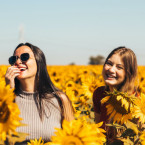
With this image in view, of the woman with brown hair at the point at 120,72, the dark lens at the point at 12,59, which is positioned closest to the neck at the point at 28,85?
the dark lens at the point at 12,59

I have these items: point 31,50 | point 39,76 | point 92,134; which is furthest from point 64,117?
point 92,134

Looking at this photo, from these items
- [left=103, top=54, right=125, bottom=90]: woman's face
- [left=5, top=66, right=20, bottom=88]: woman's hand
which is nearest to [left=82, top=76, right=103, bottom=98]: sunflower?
[left=103, top=54, right=125, bottom=90]: woman's face

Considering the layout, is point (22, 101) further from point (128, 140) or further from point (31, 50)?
point (128, 140)

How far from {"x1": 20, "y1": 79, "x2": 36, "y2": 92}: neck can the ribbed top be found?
36 mm

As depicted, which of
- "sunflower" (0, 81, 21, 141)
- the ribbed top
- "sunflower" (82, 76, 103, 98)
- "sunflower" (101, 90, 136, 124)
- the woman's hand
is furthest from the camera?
"sunflower" (82, 76, 103, 98)

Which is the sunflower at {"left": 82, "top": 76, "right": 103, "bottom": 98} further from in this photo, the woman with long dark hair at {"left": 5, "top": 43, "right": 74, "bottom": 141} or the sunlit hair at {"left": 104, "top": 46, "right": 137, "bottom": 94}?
the woman with long dark hair at {"left": 5, "top": 43, "right": 74, "bottom": 141}

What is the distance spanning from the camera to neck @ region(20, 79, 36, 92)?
2527 mm

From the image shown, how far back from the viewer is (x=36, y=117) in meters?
2.44

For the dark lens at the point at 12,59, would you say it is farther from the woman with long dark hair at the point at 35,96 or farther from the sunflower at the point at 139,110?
the sunflower at the point at 139,110

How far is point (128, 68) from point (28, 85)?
3.26 feet

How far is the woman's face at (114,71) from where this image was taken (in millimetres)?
2824

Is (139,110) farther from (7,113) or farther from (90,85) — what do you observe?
(90,85)

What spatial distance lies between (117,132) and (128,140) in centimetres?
29

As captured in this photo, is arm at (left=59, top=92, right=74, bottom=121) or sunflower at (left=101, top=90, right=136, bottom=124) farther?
arm at (left=59, top=92, right=74, bottom=121)
